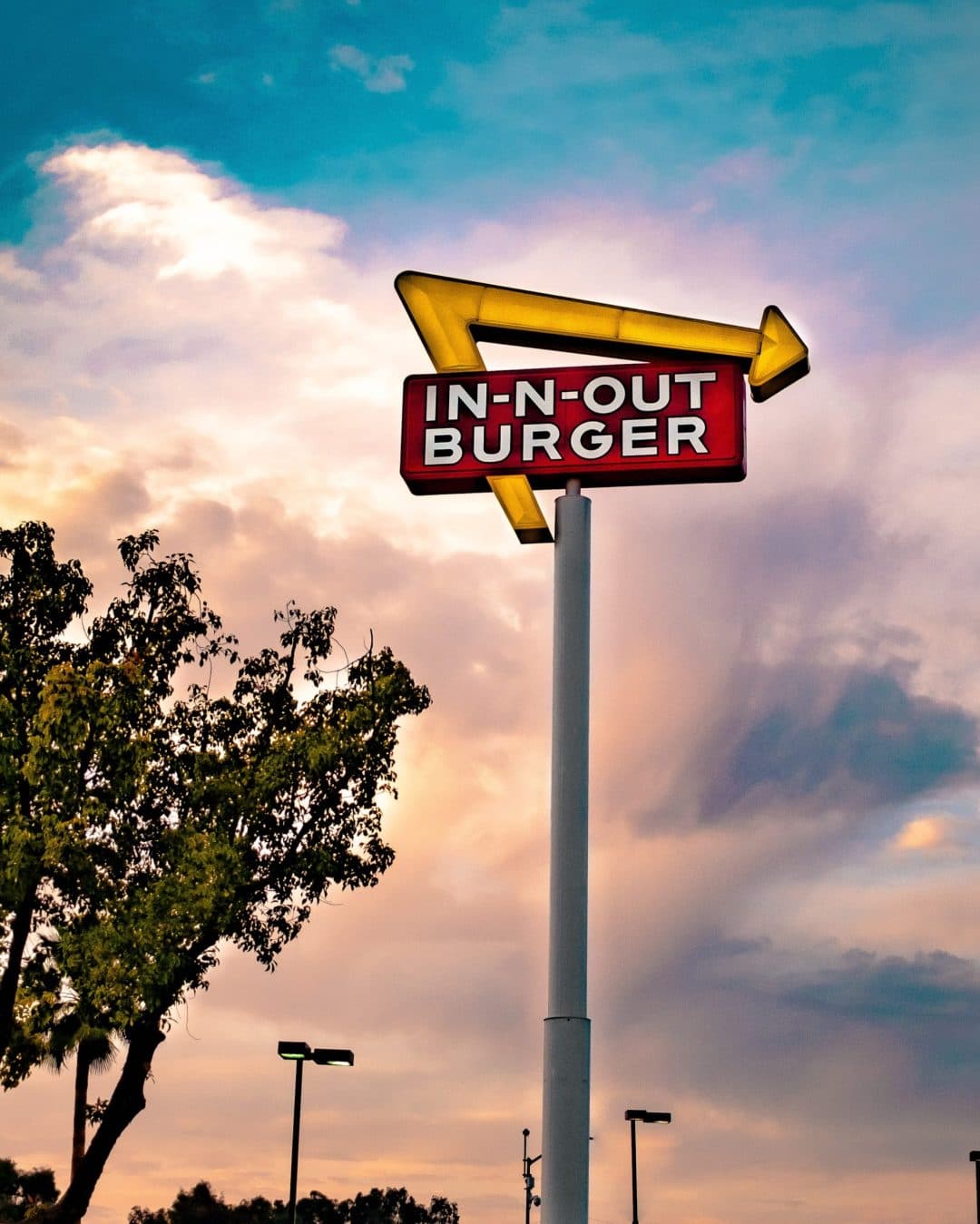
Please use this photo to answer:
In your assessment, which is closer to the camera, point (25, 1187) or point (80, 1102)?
point (80, 1102)

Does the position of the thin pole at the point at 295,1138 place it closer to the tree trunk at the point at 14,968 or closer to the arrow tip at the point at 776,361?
the tree trunk at the point at 14,968

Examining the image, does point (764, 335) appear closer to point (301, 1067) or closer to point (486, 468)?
point (486, 468)

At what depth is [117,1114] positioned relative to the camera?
30.8m

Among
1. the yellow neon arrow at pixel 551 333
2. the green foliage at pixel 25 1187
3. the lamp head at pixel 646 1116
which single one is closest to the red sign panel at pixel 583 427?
the yellow neon arrow at pixel 551 333

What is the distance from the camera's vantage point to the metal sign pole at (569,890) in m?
14.0

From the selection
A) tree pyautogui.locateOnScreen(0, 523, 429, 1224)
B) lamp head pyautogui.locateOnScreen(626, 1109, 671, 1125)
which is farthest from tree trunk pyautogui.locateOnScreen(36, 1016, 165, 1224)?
lamp head pyautogui.locateOnScreen(626, 1109, 671, 1125)

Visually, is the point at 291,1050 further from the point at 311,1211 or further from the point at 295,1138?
the point at 311,1211

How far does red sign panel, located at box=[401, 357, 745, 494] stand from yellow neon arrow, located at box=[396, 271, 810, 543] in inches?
11.5

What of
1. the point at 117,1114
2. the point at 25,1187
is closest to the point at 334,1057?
the point at 117,1114

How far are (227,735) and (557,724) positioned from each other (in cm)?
1880

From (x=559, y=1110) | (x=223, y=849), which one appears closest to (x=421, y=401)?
(x=559, y=1110)

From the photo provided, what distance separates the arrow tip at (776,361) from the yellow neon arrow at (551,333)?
0.03ft

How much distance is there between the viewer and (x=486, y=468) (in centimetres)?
1641

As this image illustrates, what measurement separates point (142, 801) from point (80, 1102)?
9.06 meters
